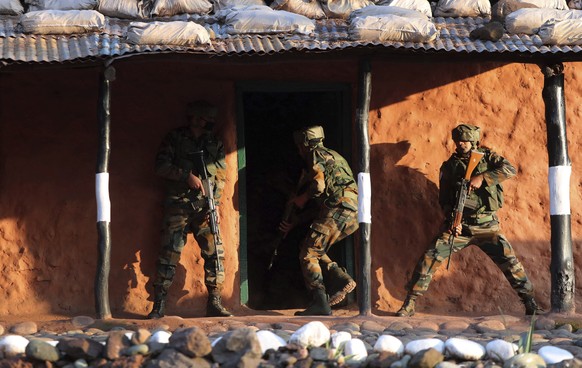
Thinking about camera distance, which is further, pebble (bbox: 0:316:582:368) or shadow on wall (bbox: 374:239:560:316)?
shadow on wall (bbox: 374:239:560:316)

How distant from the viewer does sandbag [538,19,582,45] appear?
44.6 feet

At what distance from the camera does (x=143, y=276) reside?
14.3m

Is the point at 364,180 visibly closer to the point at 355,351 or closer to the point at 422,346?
the point at 422,346

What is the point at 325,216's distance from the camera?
14.1 m

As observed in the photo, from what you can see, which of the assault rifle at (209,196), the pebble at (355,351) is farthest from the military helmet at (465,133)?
the pebble at (355,351)

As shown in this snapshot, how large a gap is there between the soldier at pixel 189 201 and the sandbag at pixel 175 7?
85cm

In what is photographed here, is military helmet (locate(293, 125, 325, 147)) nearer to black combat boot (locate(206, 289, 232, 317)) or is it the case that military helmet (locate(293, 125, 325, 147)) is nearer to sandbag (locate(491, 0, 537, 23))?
black combat boot (locate(206, 289, 232, 317))

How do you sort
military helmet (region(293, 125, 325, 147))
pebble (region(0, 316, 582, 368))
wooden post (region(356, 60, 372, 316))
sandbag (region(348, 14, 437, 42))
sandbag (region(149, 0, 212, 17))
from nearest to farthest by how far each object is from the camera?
1. pebble (region(0, 316, 582, 368))
2. sandbag (region(348, 14, 437, 42))
3. wooden post (region(356, 60, 372, 316))
4. sandbag (region(149, 0, 212, 17))
5. military helmet (region(293, 125, 325, 147))

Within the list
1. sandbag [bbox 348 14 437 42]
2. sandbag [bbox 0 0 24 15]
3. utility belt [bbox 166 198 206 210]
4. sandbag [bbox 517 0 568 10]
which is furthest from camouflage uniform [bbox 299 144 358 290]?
sandbag [bbox 0 0 24 15]

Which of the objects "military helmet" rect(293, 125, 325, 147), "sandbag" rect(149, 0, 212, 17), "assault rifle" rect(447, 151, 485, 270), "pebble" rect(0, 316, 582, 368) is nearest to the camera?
"pebble" rect(0, 316, 582, 368)

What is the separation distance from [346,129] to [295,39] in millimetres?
1632

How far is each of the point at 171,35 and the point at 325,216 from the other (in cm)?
231

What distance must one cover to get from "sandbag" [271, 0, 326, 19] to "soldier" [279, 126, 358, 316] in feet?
3.50

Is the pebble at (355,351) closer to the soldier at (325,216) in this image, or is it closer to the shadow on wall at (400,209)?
the soldier at (325,216)
